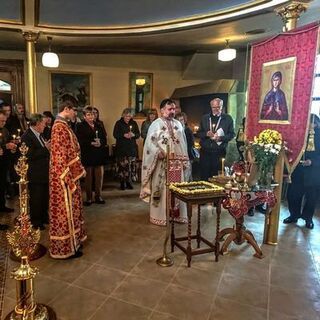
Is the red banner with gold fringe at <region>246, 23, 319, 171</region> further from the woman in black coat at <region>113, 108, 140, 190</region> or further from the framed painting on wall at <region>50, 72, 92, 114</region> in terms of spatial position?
the framed painting on wall at <region>50, 72, 92, 114</region>

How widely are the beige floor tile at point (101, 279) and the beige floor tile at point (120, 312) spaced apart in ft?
0.61

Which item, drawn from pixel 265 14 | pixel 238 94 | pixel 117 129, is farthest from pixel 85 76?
pixel 265 14

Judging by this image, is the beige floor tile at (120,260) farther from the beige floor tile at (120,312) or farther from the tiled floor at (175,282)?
the beige floor tile at (120,312)

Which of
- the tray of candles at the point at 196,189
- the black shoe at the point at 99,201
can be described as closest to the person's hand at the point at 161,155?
the tray of candles at the point at 196,189

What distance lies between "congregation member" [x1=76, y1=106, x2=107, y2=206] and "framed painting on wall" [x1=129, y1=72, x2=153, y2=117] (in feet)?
9.72

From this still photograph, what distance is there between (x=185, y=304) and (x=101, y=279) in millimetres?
807

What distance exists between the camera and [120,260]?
10.6 ft

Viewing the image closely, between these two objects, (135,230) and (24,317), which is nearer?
(24,317)

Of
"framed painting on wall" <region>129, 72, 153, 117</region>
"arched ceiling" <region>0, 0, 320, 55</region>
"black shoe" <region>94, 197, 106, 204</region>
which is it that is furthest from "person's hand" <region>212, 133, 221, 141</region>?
"framed painting on wall" <region>129, 72, 153, 117</region>

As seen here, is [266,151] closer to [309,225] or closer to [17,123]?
[309,225]

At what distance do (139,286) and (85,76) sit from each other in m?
5.95

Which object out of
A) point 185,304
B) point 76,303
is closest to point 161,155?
point 185,304

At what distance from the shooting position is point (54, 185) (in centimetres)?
308

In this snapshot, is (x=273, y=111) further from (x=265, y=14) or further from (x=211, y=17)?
(x=211, y=17)
